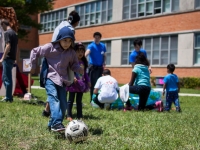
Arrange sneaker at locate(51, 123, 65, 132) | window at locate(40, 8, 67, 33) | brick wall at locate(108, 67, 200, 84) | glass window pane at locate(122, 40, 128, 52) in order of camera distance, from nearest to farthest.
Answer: sneaker at locate(51, 123, 65, 132)
brick wall at locate(108, 67, 200, 84)
glass window pane at locate(122, 40, 128, 52)
window at locate(40, 8, 67, 33)

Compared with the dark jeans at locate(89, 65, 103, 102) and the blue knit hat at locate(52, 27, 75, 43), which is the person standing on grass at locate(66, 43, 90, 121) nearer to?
the blue knit hat at locate(52, 27, 75, 43)

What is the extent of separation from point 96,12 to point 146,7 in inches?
231

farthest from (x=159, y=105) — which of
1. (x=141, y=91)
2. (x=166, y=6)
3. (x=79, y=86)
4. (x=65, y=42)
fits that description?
(x=166, y=6)

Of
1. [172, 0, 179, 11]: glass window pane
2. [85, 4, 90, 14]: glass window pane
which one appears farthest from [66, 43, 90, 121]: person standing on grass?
[85, 4, 90, 14]: glass window pane

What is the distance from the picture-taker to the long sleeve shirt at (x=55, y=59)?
4.61 meters

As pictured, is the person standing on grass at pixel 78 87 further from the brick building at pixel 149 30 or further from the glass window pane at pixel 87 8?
the glass window pane at pixel 87 8

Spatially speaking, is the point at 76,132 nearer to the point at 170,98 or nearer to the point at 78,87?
the point at 78,87

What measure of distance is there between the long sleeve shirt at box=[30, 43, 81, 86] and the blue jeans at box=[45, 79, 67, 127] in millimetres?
88

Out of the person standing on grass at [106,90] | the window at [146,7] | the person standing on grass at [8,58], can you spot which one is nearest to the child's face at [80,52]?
the person standing on grass at [106,90]

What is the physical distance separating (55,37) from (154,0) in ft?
65.1

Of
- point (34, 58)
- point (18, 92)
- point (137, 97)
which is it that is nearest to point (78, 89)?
point (34, 58)

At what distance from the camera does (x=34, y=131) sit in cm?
450

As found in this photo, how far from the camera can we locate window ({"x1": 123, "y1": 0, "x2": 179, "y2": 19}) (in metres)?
22.5

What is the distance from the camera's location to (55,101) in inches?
176
